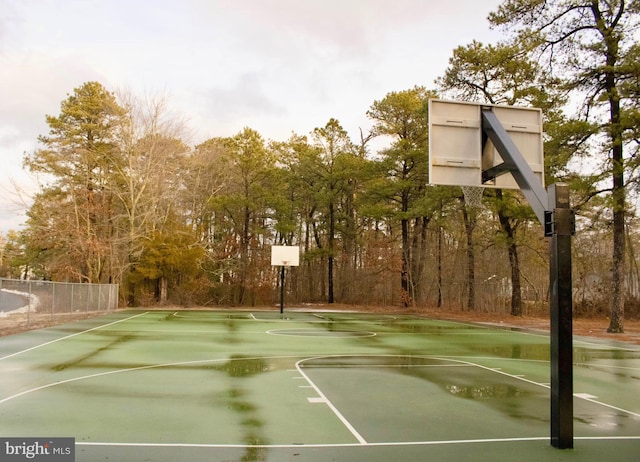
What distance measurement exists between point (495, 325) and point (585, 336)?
15.9ft

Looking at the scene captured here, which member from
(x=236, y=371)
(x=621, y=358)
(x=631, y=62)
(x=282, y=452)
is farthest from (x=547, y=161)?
(x=282, y=452)

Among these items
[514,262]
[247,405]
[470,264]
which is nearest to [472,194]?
[247,405]

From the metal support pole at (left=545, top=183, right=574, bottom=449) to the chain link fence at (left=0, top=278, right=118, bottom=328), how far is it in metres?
14.3

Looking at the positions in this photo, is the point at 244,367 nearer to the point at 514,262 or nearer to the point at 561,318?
the point at 561,318

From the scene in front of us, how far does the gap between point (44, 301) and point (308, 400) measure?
621 inches

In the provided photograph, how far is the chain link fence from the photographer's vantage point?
16305 mm

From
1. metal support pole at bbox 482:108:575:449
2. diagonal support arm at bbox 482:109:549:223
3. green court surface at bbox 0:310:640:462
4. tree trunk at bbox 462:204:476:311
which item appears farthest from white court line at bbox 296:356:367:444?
tree trunk at bbox 462:204:476:311

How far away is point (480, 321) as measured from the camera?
80.2ft

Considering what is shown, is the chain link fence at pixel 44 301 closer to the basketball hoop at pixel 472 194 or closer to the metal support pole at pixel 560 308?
the basketball hoop at pixel 472 194

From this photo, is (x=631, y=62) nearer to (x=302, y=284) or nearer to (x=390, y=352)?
(x=390, y=352)

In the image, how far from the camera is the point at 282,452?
5.25m

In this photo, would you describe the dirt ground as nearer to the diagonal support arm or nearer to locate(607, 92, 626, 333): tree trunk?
locate(607, 92, 626, 333): tree trunk

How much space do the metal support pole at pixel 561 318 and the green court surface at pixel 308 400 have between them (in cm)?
29

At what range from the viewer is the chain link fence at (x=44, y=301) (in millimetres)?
16305
